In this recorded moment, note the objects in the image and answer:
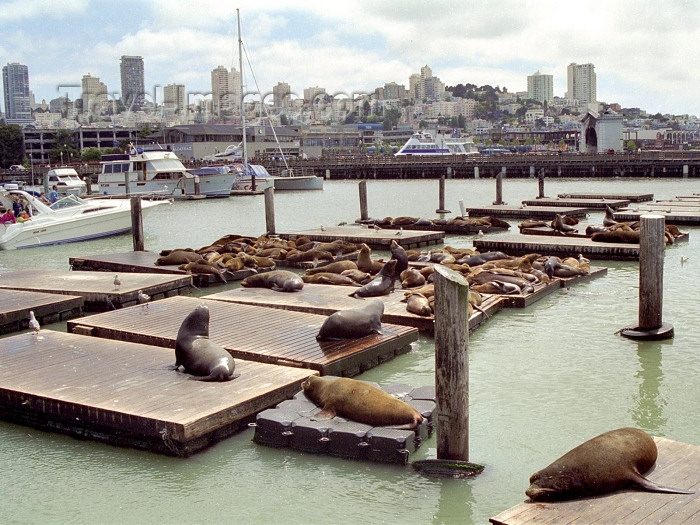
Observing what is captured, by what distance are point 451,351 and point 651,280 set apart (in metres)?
3.78

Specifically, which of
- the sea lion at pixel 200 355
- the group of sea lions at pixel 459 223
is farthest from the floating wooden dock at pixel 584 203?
the sea lion at pixel 200 355

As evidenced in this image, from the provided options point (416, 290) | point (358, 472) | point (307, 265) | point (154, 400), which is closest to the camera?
point (358, 472)

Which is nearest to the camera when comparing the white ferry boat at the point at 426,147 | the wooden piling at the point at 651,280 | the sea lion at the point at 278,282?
the wooden piling at the point at 651,280

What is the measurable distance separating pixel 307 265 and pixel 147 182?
23986 mm

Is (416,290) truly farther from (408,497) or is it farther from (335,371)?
(408,497)

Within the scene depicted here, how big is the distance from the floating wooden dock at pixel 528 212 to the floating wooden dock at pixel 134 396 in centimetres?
1591

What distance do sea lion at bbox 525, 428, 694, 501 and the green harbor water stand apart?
0.49 metres

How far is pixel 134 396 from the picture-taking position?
18.4ft

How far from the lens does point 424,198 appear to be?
36.6m

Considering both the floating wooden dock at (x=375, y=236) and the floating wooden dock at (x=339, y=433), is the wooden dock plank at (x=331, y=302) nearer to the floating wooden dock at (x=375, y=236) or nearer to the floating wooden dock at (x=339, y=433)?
the floating wooden dock at (x=339, y=433)

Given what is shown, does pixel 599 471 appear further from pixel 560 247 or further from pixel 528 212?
pixel 528 212

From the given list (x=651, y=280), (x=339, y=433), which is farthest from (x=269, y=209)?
(x=339, y=433)

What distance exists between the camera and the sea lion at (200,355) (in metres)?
5.96

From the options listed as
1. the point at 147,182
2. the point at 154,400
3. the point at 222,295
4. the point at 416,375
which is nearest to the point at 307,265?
the point at 222,295
